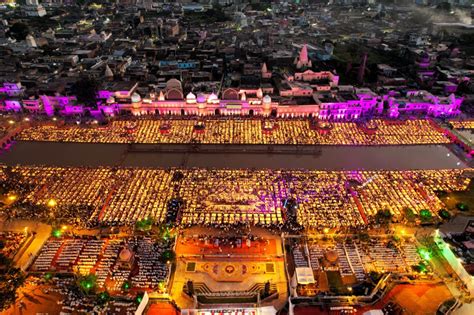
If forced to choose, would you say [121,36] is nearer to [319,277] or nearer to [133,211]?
[133,211]

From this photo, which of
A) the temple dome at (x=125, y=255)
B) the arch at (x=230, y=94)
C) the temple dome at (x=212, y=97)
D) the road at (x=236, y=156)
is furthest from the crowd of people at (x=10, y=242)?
the arch at (x=230, y=94)

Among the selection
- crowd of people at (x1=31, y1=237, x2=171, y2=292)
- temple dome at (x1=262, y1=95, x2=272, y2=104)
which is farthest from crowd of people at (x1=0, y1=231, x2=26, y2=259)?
temple dome at (x1=262, y1=95, x2=272, y2=104)

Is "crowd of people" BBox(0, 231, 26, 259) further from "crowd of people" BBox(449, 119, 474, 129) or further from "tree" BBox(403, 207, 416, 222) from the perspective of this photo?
"crowd of people" BBox(449, 119, 474, 129)

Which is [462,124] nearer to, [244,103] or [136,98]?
[244,103]

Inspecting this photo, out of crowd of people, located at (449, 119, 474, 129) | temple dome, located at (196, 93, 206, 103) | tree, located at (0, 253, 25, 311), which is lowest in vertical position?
tree, located at (0, 253, 25, 311)

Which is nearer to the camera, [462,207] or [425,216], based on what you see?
[425,216]

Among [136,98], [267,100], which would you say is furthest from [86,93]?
[267,100]

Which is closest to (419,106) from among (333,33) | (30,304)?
(30,304)
